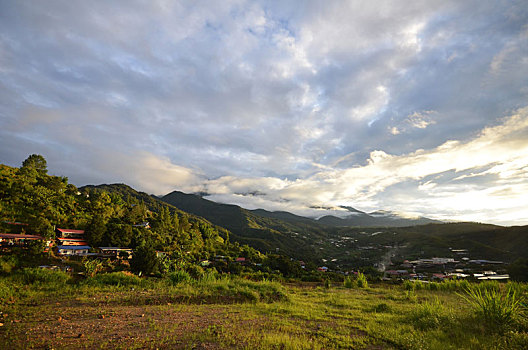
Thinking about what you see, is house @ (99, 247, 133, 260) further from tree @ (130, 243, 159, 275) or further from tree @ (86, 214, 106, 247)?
tree @ (130, 243, 159, 275)

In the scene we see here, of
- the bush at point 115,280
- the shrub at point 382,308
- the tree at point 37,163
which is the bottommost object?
the bush at point 115,280

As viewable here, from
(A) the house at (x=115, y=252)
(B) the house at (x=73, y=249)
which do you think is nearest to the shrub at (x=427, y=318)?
(A) the house at (x=115, y=252)

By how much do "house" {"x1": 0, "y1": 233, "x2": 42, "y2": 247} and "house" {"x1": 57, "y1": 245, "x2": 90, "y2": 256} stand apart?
3747mm

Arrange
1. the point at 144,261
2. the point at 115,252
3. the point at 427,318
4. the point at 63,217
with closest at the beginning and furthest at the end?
1. the point at 427,318
2. the point at 144,261
3. the point at 115,252
4. the point at 63,217

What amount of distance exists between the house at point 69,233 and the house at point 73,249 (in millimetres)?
4475

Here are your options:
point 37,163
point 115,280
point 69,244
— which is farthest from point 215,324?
point 37,163

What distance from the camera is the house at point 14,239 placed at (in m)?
26.6

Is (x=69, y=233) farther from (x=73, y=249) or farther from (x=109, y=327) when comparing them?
(x=109, y=327)

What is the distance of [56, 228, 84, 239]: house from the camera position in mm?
35062

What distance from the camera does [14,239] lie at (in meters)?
28.0

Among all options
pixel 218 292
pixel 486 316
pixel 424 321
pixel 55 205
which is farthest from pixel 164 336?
pixel 55 205

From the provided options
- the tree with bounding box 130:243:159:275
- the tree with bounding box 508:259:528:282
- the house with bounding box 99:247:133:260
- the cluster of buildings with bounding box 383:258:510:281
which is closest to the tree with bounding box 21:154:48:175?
the house with bounding box 99:247:133:260

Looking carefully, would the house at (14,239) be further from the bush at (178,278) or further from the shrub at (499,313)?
the shrub at (499,313)

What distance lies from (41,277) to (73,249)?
25.4 metres
